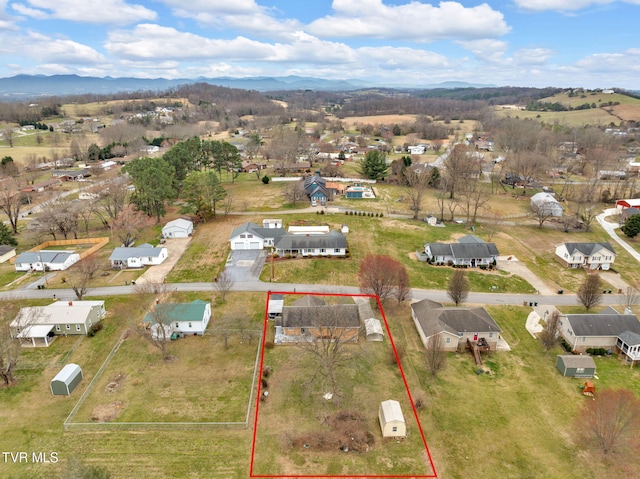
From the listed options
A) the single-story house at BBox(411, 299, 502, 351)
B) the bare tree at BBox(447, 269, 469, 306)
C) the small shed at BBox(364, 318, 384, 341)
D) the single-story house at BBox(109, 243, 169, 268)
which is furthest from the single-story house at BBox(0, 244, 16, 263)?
the bare tree at BBox(447, 269, 469, 306)

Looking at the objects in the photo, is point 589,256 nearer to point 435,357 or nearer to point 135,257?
point 435,357

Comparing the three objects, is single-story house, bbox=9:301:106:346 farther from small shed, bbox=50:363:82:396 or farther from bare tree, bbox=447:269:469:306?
bare tree, bbox=447:269:469:306

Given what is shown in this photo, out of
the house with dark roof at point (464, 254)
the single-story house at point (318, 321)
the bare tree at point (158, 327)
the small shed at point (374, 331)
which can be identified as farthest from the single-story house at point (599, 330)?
the bare tree at point (158, 327)

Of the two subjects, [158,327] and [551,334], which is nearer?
[551,334]

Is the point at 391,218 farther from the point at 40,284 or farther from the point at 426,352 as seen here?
the point at 40,284

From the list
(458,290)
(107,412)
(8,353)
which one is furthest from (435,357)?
(8,353)
